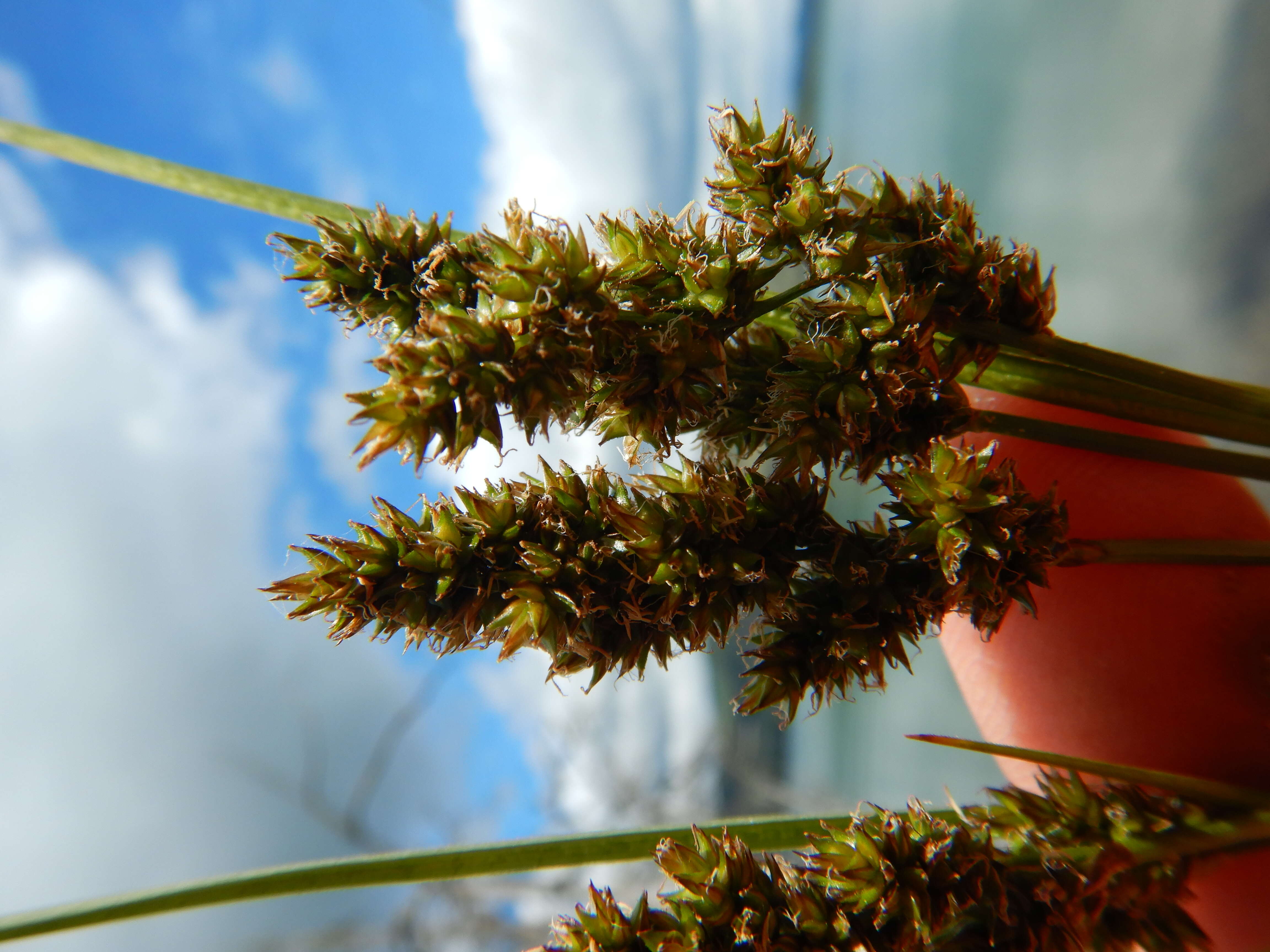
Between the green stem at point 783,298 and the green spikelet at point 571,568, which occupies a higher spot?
the green stem at point 783,298

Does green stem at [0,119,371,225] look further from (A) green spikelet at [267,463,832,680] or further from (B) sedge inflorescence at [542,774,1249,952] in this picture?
(B) sedge inflorescence at [542,774,1249,952]

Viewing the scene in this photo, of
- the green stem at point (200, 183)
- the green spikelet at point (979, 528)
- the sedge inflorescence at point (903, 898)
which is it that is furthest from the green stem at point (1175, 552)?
the green stem at point (200, 183)

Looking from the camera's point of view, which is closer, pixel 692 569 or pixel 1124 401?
pixel 692 569

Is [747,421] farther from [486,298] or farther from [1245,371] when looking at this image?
[1245,371]

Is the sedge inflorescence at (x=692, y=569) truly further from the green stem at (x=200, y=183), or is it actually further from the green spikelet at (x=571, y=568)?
the green stem at (x=200, y=183)

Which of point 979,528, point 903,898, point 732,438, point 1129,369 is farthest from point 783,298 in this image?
point 903,898

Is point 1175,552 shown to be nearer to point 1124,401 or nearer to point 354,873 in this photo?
point 1124,401
